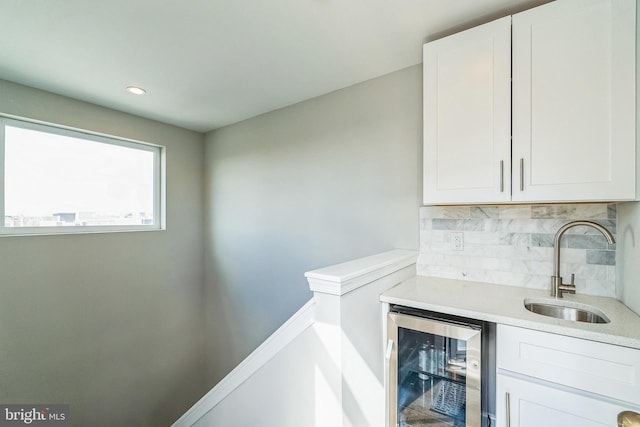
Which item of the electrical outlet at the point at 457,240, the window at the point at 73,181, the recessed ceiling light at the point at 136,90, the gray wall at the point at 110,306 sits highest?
the recessed ceiling light at the point at 136,90

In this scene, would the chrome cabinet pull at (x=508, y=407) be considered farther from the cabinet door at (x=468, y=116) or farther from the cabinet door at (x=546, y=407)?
the cabinet door at (x=468, y=116)

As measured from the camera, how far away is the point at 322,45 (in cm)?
169

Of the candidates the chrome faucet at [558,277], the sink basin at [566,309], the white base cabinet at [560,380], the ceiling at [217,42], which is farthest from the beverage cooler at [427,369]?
the ceiling at [217,42]

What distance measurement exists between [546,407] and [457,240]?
3.01 feet

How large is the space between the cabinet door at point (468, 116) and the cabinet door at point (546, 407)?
2.66 feet

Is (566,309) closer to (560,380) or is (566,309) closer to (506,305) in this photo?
(506,305)

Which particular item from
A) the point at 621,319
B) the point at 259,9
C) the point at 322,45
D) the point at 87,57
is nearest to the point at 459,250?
the point at 621,319

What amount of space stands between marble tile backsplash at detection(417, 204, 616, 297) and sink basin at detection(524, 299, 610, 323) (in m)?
0.16

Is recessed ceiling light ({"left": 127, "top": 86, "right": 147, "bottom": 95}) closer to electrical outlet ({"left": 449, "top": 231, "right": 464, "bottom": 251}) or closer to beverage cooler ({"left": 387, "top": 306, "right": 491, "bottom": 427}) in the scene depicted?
beverage cooler ({"left": 387, "top": 306, "right": 491, "bottom": 427})

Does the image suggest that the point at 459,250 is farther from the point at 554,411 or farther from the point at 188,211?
the point at 188,211

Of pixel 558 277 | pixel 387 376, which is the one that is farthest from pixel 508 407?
pixel 558 277

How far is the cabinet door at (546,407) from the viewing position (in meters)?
0.97

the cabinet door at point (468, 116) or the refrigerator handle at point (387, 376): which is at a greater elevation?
the cabinet door at point (468, 116)

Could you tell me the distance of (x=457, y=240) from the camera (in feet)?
5.85
